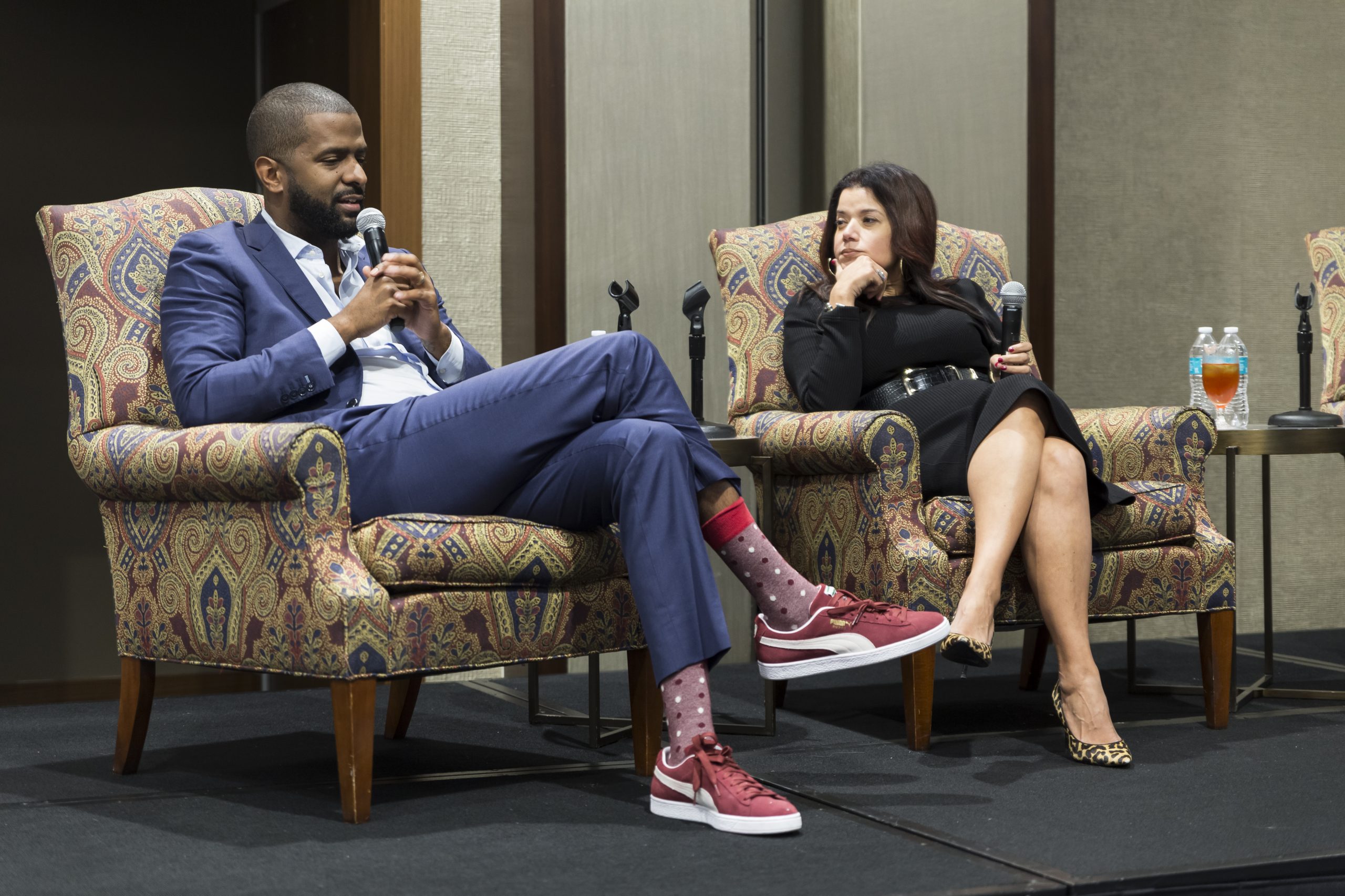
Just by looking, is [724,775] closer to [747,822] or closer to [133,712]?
[747,822]

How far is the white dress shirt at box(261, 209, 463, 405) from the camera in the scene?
8.25 feet

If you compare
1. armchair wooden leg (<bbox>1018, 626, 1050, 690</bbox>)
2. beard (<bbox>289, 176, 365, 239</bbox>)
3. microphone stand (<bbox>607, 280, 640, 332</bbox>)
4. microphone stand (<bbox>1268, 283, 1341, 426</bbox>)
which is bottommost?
armchair wooden leg (<bbox>1018, 626, 1050, 690</bbox>)

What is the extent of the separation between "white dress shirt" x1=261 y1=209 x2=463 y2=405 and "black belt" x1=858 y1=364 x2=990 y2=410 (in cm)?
91

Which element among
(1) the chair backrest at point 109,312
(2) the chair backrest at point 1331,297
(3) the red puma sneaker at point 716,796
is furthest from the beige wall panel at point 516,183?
(2) the chair backrest at point 1331,297

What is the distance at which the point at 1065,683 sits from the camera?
8.51 feet

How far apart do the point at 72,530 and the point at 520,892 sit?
3.46m

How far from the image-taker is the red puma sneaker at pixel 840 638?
7.73ft

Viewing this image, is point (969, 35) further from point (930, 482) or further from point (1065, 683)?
point (1065, 683)

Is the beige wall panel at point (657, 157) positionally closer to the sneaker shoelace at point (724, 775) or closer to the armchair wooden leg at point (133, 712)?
the armchair wooden leg at point (133, 712)

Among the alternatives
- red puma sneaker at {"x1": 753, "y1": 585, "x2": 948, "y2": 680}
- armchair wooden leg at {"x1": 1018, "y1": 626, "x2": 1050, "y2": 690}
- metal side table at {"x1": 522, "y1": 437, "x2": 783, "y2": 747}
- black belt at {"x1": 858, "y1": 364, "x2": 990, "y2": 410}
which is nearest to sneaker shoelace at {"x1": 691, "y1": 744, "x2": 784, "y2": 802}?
red puma sneaker at {"x1": 753, "y1": 585, "x2": 948, "y2": 680}

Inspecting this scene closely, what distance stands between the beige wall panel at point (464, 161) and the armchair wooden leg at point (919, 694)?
4.97 feet

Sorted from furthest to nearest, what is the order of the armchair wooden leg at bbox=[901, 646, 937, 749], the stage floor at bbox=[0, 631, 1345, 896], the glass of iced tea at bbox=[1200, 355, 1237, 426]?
the glass of iced tea at bbox=[1200, 355, 1237, 426] < the armchair wooden leg at bbox=[901, 646, 937, 749] < the stage floor at bbox=[0, 631, 1345, 896]

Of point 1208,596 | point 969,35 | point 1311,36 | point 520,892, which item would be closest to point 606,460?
point 520,892

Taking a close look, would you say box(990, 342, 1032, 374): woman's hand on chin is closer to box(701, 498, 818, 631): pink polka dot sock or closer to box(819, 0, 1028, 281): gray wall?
box(701, 498, 818, 631): pink polka dot sock
